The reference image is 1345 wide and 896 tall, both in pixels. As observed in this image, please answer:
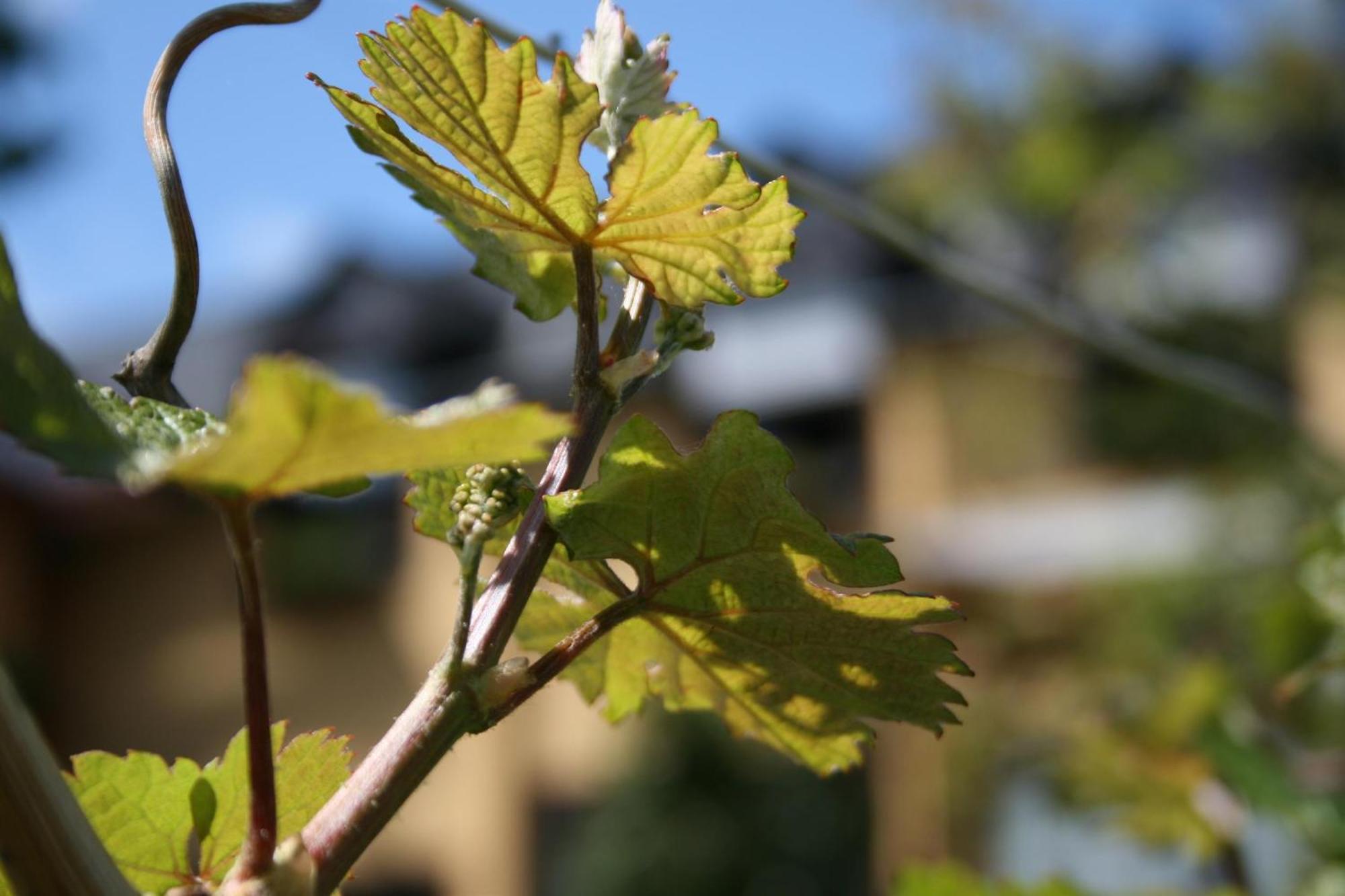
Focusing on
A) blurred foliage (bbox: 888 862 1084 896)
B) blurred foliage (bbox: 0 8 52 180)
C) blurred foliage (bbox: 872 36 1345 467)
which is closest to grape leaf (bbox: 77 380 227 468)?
blurred foliage (bbox: 888 862 1084 896)

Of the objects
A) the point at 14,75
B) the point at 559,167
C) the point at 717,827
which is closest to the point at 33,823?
the point at 559,167

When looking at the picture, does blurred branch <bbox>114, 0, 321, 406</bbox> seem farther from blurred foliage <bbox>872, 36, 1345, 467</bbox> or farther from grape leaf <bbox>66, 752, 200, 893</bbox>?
blurred foliage <bbox>872, 36, 1345, 467</bbox>

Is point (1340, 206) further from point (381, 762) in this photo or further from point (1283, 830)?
point (381, 762)

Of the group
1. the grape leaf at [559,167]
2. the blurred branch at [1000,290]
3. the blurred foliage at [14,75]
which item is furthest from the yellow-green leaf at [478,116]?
the blurred foliage at [14,75]

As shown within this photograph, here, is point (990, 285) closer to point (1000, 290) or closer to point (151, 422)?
point (1000, 290)

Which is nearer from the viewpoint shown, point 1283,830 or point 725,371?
point 1283,830

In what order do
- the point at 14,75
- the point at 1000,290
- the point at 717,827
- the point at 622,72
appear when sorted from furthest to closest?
the point at 717,827 → the point at 14,75 → the point at 1000,290 → the point at 622,72

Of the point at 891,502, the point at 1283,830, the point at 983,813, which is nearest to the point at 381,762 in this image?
the point at 1283,830
